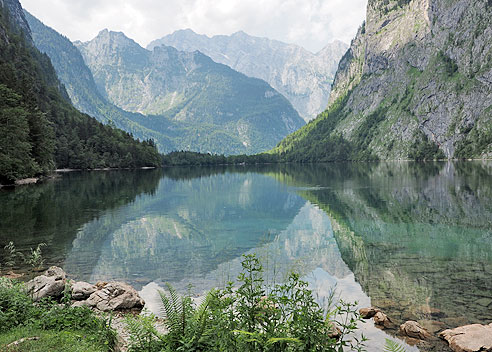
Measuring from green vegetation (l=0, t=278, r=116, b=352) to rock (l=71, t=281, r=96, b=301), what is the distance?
2.52 m

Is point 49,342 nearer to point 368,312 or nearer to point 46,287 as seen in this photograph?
point 46,287

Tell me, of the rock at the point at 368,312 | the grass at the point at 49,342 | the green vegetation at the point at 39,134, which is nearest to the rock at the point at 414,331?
the rock at the point at 368,312

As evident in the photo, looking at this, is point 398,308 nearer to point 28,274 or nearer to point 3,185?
point 28,274

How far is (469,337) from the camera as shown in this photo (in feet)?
41.3

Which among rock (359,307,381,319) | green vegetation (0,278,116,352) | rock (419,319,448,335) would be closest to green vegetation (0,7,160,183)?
green vegetation (0,278,116,352)

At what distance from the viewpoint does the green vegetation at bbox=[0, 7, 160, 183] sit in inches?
2549

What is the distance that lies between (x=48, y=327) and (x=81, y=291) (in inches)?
202

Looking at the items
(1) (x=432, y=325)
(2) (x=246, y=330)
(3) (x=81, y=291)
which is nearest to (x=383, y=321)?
(1) (x=432, y=325)

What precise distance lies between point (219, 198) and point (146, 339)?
181 feet

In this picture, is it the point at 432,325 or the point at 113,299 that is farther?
the point at 113,299

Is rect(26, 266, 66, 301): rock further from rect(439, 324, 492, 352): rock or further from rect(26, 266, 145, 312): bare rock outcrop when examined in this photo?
rect(439, 324, 492, 352): rock

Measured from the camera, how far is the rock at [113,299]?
15469 millimetres

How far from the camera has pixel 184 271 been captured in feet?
74.7

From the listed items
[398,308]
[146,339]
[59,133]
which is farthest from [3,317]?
[59,133]
